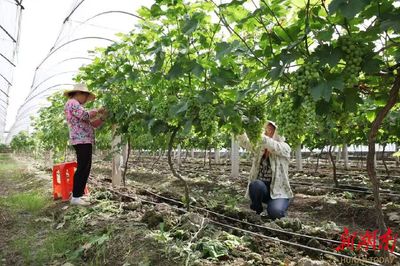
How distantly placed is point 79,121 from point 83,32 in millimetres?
6448

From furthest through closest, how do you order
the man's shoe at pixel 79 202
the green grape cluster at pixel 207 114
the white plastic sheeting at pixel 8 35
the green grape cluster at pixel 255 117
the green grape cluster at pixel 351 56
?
the white plastic sheeting at pixel 8 35
the man's shoe at pixel 79 202
the green grape cluster at pixel 255 117
the green grape cluster at pixel 207 114
the green grape cluster at pixel 351 56

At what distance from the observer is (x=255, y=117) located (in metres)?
3.65

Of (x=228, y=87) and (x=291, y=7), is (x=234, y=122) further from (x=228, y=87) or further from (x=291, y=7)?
(x=291, y=7)

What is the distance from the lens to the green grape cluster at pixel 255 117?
3594mm

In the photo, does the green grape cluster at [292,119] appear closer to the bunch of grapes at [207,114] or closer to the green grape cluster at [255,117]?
the bunch of grapes at [207,114]

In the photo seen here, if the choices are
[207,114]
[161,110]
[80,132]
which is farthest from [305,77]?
[80,132]

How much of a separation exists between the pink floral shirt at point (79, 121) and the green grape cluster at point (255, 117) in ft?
8.90

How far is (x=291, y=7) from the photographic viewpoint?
260cm

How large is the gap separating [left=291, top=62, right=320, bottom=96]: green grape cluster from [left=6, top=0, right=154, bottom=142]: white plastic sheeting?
3.98 meters

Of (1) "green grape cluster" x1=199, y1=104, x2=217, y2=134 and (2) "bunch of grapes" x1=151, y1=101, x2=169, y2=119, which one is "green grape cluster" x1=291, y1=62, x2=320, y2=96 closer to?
(1) "green grape cluster" x1=199, y1=104, x2=217, y2=134

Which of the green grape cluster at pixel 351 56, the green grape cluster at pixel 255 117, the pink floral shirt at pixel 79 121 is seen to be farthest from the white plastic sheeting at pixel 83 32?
the green grape cluster at pixel 351 56

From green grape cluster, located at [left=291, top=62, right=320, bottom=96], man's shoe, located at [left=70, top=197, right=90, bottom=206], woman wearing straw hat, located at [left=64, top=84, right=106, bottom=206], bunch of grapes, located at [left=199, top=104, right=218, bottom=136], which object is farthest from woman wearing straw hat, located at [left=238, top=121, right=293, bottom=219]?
green grape cluster, located at [left=291, top=62, right=320, bottom=96]

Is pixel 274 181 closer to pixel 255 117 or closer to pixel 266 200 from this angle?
pixel 266 200

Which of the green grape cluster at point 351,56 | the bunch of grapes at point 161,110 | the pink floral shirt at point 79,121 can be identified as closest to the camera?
the green grape cluster at point 351,56
